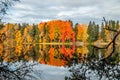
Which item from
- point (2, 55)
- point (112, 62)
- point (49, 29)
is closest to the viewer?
point (112, 62)

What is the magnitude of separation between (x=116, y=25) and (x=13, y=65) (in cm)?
13511

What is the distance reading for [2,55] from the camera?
8805 mm

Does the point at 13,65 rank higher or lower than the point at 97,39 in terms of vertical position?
higher

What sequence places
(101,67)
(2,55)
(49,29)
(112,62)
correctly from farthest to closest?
(49,29) → (2,55) → (112,62) → (101,67)

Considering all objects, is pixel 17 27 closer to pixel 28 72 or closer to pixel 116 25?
pixel 116 25

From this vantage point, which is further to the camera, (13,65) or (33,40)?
(33,40)

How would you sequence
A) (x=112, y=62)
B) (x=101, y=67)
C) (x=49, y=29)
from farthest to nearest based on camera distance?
(x=49, y=29), (x=112, y=62), (x=101, y=67)

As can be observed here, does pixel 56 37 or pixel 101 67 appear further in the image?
pixel 56 37

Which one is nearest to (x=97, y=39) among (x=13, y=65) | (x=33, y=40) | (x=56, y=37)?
(x=56, y=37)

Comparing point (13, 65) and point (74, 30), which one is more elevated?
point (13, 65)

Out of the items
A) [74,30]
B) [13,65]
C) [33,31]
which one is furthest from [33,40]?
[13,65]

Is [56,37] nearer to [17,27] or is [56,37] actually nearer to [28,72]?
[17,27]

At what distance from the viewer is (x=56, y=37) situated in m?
143

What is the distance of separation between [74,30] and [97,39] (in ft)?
33.5
